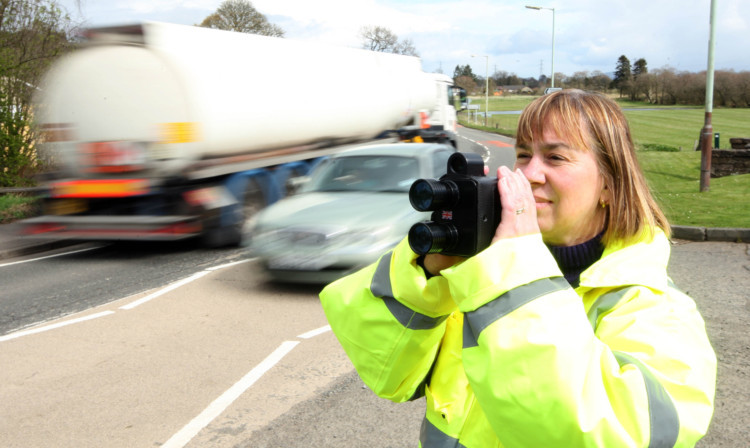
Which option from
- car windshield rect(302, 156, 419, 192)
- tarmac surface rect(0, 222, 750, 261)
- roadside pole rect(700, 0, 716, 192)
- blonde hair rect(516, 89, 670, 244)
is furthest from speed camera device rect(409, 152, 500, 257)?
roadside pole rect(700, 0, 716, 192)

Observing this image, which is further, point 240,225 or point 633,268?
point 240,225

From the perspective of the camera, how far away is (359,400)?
428 centimetres

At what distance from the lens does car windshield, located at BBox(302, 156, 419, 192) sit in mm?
8125

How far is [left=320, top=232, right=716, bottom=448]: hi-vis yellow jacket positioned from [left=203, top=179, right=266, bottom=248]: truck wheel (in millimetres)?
8579

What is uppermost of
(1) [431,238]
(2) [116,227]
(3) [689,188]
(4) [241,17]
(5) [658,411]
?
(4) [241,17]

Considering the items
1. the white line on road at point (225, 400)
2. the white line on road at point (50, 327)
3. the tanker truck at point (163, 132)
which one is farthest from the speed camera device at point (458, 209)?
the tanker truck at point (163, 132)

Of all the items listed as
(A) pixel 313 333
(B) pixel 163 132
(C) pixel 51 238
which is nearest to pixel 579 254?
(A) pixel 313 333

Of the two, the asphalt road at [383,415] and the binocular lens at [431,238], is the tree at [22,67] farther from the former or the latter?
the binocular lens at [431,238]

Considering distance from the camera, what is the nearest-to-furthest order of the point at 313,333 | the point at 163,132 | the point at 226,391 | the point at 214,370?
1. the point at 226,391
2. the point at 214,370
3. the point at 313,333
4. the point at 163,132

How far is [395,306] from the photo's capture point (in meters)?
1.49

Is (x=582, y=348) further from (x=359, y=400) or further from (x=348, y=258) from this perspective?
(x=348, y=258)

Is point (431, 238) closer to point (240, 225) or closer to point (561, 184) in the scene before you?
point (561, 184)

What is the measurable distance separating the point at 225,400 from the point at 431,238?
11.2ft

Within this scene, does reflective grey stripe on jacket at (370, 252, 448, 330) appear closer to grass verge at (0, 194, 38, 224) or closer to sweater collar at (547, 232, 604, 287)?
sweater collar at (547, 232, 604, 287)
